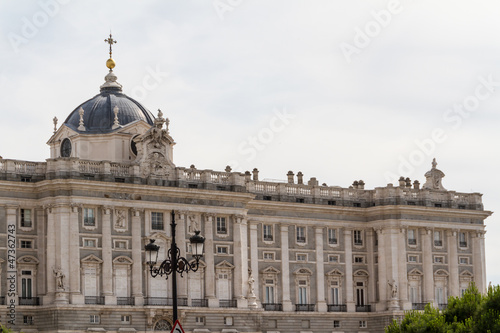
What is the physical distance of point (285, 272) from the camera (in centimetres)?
10019

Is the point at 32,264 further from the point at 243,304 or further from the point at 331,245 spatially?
the point at 331,245

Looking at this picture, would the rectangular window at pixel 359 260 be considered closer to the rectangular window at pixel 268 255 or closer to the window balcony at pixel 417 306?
the window balcony at pixel 417 306

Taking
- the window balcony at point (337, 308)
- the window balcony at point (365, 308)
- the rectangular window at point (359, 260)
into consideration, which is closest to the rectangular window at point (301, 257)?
the window balcony at point (337, 308)

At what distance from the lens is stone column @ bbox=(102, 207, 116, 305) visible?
88.4 metres

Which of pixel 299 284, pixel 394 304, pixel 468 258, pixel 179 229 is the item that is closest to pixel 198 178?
pixel 179 229

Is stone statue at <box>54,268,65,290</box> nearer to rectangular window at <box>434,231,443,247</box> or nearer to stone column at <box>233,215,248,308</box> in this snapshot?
stone column at <box>233,215,248,308</box>

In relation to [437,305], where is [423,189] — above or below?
above

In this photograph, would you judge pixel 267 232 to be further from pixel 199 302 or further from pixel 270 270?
pixel 199 302

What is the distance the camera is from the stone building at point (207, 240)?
Answer: 87625 mm

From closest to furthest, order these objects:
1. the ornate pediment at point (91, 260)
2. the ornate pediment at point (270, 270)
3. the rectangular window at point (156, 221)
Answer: the ornate pediment at point (91, 260), the rectangular window at point (156, 221), the ornate pediment at point (270, 270)

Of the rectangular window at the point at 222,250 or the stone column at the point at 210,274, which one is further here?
the rectangular window at the point at 222,250

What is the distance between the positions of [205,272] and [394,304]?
17.7 m

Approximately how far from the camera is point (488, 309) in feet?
218

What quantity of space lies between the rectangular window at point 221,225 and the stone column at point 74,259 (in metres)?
11.7
